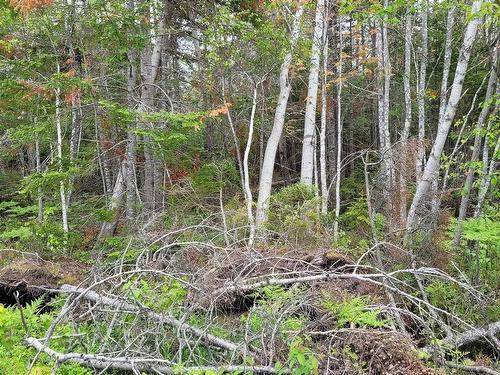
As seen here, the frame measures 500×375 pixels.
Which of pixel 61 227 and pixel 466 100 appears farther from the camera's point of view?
pixel 466 100

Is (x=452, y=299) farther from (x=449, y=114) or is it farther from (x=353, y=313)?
(x=449, y=114)

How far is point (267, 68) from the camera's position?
421 inches

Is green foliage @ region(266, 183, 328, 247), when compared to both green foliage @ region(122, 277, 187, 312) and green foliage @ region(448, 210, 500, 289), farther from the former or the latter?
green foliage @ region(122, 277, 187, 312)

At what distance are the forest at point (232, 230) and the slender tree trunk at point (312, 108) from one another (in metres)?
0.06

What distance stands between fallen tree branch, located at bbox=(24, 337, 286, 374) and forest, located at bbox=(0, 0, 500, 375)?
3cm

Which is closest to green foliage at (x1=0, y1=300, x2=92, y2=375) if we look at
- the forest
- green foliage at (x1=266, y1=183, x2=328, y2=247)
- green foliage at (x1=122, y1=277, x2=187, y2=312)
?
the forest

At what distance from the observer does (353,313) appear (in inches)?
146

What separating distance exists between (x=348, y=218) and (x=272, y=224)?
264 centimetres

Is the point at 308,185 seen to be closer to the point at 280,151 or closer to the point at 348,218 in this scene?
the point at 348,218

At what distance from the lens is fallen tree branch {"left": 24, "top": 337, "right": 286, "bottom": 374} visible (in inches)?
130

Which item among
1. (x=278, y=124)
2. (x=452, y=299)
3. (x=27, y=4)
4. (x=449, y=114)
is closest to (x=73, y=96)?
(x=27, y=4)

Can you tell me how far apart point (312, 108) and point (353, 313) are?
7.37 meters

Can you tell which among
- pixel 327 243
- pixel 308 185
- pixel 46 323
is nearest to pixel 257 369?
pixel 46 323

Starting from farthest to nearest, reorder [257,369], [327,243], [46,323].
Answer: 1. [327,243]
2. [46,323]
3. [257,369]
